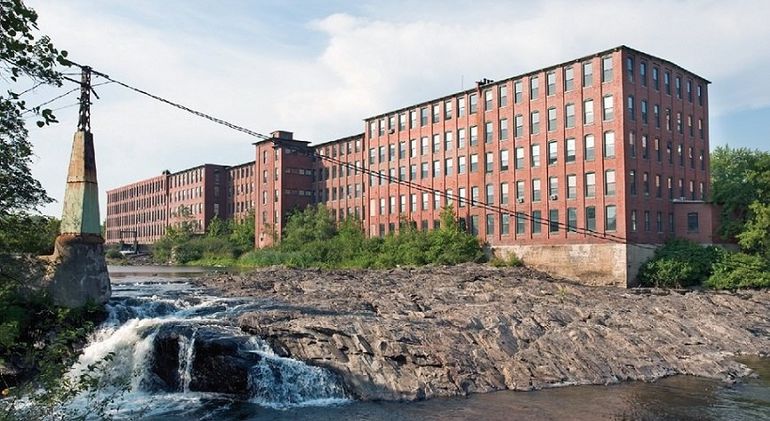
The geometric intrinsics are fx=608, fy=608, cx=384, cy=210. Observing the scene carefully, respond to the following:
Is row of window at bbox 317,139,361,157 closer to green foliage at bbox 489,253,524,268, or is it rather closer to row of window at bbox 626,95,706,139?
green foliage at bbox 489,253,524,268

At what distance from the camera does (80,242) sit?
2359 cm

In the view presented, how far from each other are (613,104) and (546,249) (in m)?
12.8

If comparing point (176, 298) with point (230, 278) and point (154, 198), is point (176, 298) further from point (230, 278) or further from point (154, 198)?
point (154, 198)

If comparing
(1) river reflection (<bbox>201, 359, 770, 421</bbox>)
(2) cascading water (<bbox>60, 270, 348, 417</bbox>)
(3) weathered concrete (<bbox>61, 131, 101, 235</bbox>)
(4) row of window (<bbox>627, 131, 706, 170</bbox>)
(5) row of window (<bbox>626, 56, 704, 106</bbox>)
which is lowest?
(1) river reflection (<bbox>201, 359, 770, 421</bbox>)

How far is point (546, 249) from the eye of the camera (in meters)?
50.9

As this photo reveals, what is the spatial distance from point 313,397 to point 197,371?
13.6 feet

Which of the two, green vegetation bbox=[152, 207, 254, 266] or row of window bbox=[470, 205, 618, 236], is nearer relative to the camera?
row of window bbox=[470, 205, 618, 236]

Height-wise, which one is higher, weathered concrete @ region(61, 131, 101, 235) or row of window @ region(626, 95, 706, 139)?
row of window @ region(626, 95, 706, 139)

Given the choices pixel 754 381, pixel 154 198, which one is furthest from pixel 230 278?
pixel 154 198

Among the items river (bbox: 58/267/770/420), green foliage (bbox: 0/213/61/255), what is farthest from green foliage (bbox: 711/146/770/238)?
green foliage (bbox: 0/213/61/255)

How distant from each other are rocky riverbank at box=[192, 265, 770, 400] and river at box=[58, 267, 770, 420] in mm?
821

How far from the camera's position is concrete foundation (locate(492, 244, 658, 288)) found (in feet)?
149

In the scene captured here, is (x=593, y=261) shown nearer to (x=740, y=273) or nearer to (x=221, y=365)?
(x=740, y=273)

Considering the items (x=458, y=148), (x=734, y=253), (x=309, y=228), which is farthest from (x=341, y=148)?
(x=734, y=253)
